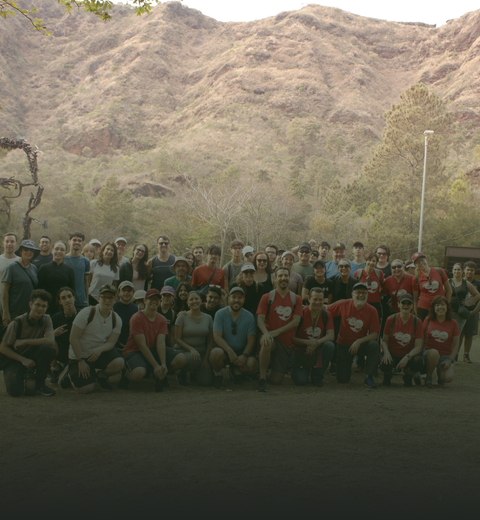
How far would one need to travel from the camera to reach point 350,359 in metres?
6.62

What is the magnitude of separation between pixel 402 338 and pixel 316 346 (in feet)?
3.75

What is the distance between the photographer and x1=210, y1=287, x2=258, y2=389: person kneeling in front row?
621 cm

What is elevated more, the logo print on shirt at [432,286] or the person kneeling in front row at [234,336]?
the logo print on shirt at [432,286]

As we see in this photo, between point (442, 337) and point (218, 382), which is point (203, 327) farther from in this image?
point (442, 337)

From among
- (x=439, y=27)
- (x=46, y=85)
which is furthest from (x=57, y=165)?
(x=439, y=27)

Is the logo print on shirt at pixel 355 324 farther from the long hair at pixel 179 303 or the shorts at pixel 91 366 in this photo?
the shorts at pixel 91 366

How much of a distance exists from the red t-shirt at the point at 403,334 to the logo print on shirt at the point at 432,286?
1138 mm

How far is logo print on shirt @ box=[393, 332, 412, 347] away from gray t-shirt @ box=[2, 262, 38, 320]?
488cm

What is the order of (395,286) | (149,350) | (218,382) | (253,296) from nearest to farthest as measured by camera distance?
(149,350) → (218,382) → (253,296) → (395,286)

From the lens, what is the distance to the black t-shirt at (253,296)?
6.72 m

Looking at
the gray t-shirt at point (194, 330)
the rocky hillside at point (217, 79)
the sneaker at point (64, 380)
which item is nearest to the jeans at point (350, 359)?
the gray t-shirt at point (194, 330)

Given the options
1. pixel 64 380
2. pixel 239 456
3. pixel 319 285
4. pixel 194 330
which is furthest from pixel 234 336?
pixel 239 456

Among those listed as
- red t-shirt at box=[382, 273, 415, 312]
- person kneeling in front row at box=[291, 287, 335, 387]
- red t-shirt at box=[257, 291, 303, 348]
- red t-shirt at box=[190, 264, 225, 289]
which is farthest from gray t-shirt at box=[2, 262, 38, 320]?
red t-shirt at box=[382, 273, 415, 312]

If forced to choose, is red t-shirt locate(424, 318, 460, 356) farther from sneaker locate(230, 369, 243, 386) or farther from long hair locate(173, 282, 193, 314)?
long hair locate(173, 282, 193, 314)
